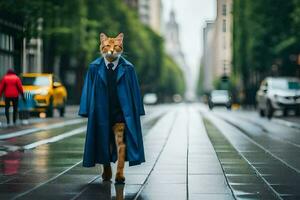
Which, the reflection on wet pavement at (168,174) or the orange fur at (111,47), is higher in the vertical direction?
the orange fur at (111,47)

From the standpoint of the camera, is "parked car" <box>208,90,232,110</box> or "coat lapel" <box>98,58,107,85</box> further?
"parked car" <box>208,90,232,110</box>

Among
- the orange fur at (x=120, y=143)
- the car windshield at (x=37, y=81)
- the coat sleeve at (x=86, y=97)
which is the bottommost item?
the orange fur at (x=120, y=143)

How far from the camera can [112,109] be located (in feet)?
29.5

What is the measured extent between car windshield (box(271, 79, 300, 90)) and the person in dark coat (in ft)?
84.4

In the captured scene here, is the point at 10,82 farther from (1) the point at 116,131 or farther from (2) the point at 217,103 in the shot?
(2) the point at 217,103

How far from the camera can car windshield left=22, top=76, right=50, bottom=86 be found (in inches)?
1224

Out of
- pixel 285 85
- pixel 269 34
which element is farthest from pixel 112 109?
pixel 269 34

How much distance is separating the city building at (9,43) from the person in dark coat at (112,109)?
33763 millimetres

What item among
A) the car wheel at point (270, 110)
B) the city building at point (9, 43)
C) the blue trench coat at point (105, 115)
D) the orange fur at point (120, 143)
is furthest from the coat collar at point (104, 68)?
the city building at point (9, 43)

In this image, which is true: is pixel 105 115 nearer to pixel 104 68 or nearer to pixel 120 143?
pixel 120 143

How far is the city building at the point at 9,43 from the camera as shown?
140 ft

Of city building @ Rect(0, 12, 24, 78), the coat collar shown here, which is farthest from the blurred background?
the coat collar

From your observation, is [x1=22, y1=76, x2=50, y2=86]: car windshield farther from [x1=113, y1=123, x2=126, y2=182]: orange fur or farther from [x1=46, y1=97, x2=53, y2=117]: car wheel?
[x1=113, y1=123, x2=126, y2=182]: orange fur

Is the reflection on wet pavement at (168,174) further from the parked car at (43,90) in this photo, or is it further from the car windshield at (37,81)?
the car windshield at (37,81)
